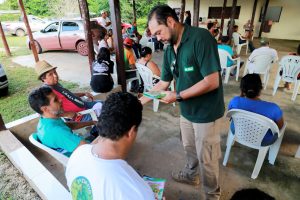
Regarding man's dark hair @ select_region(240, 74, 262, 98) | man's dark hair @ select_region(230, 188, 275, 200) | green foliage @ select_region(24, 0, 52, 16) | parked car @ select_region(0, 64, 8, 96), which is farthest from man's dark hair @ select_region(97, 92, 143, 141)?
green foliage @ select_region(24, 0, 52, 16)

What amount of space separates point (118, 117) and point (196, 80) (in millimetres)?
881

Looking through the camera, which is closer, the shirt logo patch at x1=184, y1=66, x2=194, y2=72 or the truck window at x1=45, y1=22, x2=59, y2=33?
the shirt logo patch at x1=184, y1=66, x2=194, y2=72

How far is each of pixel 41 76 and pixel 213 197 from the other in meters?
2.32

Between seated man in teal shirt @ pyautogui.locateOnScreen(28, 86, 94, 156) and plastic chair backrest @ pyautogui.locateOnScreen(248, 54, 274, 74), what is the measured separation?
4.40 metres

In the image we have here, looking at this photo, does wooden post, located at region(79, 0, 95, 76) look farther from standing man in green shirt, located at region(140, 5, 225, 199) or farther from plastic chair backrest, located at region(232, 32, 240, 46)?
plastic chair backrest, located at region(232, 32, 240, 46)

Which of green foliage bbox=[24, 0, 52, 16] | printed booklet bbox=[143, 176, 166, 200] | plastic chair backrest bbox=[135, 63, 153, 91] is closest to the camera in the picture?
printed booklet bbox=[143, 176, 166, 200]

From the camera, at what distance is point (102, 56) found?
11.9 ft

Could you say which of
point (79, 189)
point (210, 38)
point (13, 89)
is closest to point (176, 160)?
point (210, 38)

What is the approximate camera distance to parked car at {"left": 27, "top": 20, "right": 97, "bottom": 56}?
856 cm

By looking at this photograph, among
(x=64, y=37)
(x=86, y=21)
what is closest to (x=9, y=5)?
(x=64, y=37)

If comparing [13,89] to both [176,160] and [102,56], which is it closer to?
[102,56]

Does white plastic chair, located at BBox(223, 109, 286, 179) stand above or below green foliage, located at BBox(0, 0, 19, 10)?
below

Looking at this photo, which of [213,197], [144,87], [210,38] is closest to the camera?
[210,38]

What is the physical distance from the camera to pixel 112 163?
2.91 ft
